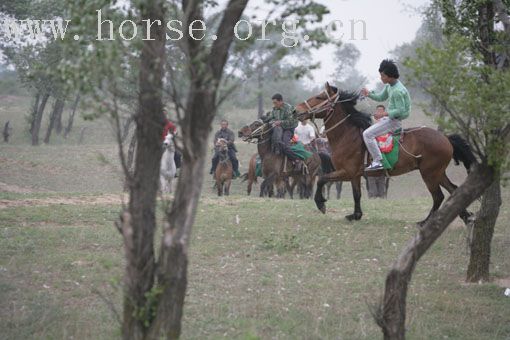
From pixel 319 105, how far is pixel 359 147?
113 cm

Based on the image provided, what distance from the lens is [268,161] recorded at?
67.9ft

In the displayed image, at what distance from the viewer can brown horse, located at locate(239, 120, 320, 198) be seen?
20.1 m

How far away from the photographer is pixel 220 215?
1387cm

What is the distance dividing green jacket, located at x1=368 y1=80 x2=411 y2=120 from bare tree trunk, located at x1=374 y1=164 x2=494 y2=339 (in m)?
5.47

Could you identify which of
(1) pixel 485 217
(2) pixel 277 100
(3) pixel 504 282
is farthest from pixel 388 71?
(2) pixel 277 100

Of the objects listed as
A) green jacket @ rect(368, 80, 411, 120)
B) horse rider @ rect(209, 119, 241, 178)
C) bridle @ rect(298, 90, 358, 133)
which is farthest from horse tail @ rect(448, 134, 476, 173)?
horse rider @ rect(209, 119, 241, 178)

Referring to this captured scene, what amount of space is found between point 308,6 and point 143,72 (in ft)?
4.93

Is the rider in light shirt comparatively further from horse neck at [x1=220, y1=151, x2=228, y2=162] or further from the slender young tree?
the slender young tree

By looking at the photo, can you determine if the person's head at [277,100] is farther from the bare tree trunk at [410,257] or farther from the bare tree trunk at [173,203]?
the bare tree trunk at [173,203]

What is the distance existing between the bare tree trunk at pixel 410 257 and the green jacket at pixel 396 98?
5468 millimetres

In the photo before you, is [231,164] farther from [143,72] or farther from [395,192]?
[143,72]

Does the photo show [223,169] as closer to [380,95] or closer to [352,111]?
[352,111]

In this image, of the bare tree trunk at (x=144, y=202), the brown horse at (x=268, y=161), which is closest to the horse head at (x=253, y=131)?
the brown horse at (x=268, y=161)

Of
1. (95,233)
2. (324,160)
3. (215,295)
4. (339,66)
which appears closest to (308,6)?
(215,295)
